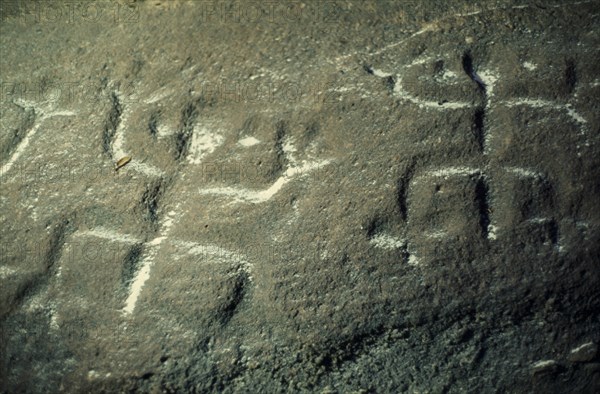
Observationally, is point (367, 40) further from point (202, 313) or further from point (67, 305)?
point (67, 305)

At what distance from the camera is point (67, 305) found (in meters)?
1.63

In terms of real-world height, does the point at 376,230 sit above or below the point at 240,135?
below

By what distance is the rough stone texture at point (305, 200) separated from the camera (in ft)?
4.95

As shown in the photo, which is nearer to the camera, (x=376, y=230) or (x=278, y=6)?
(x=376, y=230)

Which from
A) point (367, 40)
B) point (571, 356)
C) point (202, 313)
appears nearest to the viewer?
point (571, 356)

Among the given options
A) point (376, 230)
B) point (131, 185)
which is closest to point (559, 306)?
point (376, 230)

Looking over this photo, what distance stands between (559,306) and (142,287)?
0.98m

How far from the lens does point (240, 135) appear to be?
1.90m

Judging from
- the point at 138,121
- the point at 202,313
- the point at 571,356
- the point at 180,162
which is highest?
the point at 138,121

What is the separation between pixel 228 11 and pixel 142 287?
3.44 ft

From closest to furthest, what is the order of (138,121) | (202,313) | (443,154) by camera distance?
(202,313) < (443,154) < (138,121)

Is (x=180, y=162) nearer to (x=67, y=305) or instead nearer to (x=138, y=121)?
(x=138, y=121)

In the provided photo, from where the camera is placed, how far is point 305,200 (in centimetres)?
175

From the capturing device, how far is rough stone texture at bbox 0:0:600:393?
151 centimetres
